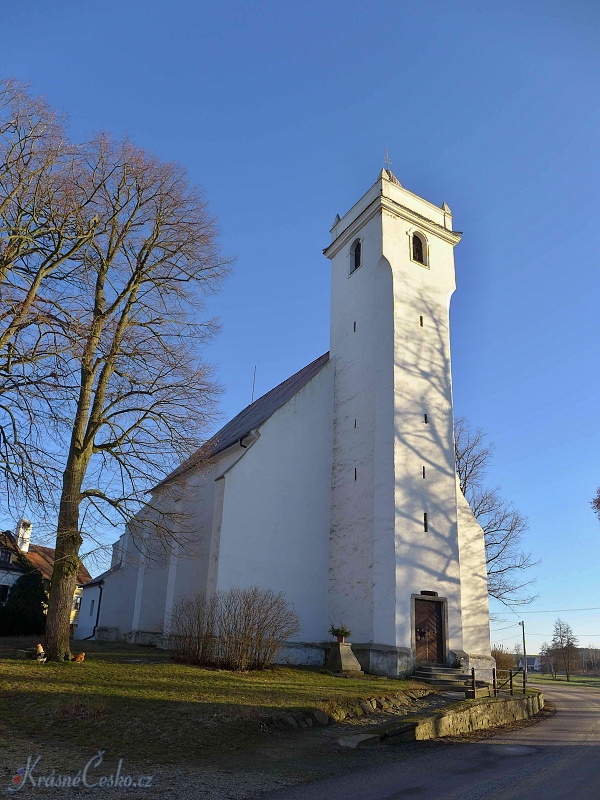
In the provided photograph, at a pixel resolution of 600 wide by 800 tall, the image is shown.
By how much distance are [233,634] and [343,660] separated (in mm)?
4168

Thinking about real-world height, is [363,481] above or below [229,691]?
above

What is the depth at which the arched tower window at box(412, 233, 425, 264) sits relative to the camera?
25.0 metres

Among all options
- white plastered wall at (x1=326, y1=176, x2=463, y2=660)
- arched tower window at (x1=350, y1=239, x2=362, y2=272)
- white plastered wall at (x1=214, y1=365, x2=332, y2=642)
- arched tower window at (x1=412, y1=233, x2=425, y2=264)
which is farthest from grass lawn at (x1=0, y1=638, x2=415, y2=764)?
arched tower window at (x1=350, y1=239, x2=362, y2=272)

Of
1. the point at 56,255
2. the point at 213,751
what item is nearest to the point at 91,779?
the point at 213,751

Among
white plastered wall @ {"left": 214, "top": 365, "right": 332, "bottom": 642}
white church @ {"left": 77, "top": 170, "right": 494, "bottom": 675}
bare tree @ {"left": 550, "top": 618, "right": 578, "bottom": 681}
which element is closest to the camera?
white church @ {"left": 77, "top": 170, "right": 494, "bottom": 675}

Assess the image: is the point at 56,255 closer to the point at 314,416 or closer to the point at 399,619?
the point at 314,416

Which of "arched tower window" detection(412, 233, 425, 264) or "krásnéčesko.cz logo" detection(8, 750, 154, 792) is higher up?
"arched tower window" detection(412, 233, 425, 264)

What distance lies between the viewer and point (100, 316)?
560 inches

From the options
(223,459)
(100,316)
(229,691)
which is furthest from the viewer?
(223,459)

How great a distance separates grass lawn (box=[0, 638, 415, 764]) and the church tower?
4964 millimetres

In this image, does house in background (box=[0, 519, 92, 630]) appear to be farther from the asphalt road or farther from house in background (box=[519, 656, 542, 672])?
house in background (box=[519, 656, 542, 672])

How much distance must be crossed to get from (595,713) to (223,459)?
51.7 feet

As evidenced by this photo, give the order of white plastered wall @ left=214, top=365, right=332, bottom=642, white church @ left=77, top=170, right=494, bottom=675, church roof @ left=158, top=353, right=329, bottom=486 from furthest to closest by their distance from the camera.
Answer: white plastered wall @ left=214, top=365, right=332, bottom=642 → white church @ left=77, top=170, right=494, bottom=675 → church roof @ left=158, top=353, right=329, bottom=486

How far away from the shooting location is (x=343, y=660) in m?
18.2
